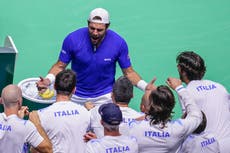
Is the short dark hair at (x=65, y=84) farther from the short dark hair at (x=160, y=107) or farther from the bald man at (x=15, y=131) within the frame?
the short dark hair at (x=160, y=107)

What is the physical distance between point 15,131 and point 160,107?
50.2 inches

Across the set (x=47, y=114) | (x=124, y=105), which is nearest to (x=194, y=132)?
(x=124, y=105)

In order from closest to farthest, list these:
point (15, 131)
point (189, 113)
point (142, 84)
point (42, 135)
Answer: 1. point (15, 131)
2. point (42, 135)
3. point (189, 113)
4. point (142, 84)

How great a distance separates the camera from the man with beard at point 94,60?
704cm

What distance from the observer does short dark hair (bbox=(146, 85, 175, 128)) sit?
527 cm

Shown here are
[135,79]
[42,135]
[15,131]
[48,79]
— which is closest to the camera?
[15,131]

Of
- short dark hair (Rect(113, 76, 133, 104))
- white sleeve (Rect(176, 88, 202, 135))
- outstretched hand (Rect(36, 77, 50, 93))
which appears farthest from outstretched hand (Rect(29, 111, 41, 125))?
white sleeve (Rect(176, 88, 202, 135))

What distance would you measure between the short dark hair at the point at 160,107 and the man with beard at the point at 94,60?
5.32 ft

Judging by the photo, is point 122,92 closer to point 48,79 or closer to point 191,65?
point 191,65

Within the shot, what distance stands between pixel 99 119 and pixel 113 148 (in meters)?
0.65

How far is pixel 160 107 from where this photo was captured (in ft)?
17.3

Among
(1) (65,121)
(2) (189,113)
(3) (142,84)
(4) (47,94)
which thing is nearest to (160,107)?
(2) (189,113)

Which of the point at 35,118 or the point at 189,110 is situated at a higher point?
the point at 189,110

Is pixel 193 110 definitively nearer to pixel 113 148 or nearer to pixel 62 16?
pixel 113 148
